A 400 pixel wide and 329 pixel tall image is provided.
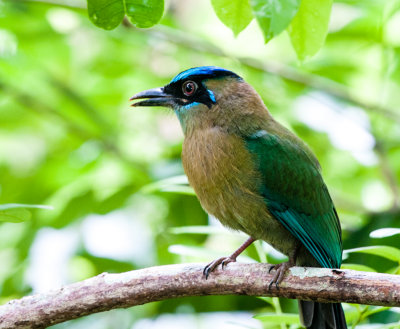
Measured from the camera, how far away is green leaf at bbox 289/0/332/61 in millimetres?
2533

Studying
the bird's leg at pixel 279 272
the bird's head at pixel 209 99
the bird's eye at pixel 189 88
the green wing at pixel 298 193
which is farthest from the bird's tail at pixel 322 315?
the bird's eye at pixel 189 88

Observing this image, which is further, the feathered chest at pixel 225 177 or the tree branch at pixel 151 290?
the feathered chest at pixel 225 177

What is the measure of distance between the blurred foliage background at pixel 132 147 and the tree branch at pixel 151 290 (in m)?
1.01

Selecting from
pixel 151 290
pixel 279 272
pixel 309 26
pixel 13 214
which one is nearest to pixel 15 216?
pixel 13 214

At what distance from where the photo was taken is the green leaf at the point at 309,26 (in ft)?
8.31

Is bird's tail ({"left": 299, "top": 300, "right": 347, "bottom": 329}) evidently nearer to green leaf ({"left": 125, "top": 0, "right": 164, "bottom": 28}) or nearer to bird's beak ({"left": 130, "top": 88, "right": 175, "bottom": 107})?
bird's beak ({"left": 130, "top": 88, "right": 175, "bottom": 107})

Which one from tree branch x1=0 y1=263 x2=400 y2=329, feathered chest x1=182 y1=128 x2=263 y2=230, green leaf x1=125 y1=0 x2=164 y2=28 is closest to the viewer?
green leaf x1=125 y1=0 x2=164 y2=28

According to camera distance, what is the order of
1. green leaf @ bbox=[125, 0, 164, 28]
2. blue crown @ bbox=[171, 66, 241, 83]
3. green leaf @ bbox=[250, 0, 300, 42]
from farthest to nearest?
1. blue crown @ bbox=[171, 66, 241, 83]
2. green leaf @ bbox=[125, 0, 164, 28]
3. green leaf @ bbox=[250, 0, 300, 42]

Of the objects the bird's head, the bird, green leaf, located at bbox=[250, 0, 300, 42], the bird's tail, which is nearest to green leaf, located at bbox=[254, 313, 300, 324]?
the bird

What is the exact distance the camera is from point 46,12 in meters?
5.29

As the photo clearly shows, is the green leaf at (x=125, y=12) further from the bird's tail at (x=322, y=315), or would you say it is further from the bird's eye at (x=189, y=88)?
the bird's tail at (x=322, y=315)

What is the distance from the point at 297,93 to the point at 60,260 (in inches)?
94.4

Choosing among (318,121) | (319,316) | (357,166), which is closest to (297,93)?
(318,121)

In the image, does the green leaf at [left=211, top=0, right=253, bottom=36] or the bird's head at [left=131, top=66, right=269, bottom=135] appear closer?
the green leaf at [left=211, top=0, right=253, bottom=36]
